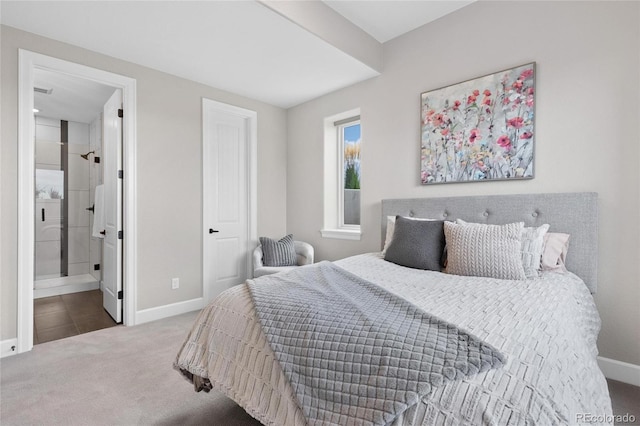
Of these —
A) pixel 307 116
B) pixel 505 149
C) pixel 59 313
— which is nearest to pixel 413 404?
pixel 505 149

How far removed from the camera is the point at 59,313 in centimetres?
338

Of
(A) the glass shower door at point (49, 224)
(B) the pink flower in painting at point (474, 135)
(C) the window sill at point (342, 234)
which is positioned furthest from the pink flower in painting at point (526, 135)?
(A) the glass shower door at point (49, 224)

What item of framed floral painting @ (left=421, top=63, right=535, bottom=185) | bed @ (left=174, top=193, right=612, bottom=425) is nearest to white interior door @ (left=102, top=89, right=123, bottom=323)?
bed @ (left=174, top=193, right=612, bottom=425)

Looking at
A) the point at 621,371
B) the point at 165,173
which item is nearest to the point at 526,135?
the point at 621,371

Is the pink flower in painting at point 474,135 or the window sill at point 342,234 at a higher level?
the pink flower in painting at point 474,135

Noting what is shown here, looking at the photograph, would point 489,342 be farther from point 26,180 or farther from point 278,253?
point 26,180

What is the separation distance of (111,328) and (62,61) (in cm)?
235

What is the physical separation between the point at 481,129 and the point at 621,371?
184cm

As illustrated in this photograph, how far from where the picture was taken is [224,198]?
3.73 m

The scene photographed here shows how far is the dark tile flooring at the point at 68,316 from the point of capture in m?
2.84

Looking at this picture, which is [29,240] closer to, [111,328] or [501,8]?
[111,328]

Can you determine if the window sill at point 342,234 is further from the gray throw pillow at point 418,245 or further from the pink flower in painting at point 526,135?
the pink flower in painting at point 526,135

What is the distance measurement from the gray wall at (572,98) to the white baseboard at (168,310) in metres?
2.53

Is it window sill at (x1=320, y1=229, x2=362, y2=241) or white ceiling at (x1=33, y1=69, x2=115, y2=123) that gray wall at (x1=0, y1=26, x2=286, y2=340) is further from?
window sill at (x1=320, y1=229, x2=362, y2=241)
